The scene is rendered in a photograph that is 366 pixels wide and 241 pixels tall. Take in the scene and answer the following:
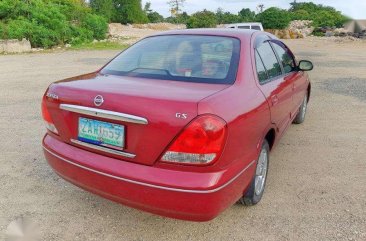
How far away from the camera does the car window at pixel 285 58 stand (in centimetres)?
386

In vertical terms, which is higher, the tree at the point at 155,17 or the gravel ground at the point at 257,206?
the tree at the point at 155,17

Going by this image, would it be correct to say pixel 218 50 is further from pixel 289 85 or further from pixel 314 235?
pixel 314 235

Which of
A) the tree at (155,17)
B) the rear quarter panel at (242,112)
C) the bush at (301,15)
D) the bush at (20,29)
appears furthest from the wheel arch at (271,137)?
the tree at (155,17)

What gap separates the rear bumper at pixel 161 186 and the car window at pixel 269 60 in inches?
48.5

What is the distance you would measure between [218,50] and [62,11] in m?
22.0

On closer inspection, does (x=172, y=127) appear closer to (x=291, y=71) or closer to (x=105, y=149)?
(x=105, y=149)

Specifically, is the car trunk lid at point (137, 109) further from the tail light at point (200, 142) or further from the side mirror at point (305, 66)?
the side mirror at point (305, 66)

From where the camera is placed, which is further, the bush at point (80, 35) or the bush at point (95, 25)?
the bush at point (95, 25)

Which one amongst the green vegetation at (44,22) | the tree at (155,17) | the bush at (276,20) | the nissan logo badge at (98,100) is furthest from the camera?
the tree at (155,17)

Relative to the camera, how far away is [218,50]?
2.92 metres

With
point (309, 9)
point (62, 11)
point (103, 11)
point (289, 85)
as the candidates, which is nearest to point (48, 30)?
point (62, 11)

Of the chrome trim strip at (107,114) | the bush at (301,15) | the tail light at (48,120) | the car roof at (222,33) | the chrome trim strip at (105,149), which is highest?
the bush at (301,15)

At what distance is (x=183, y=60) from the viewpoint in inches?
112

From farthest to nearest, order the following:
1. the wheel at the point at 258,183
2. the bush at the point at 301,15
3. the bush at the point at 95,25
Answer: the bush at the point at 301,15, the bush at the point at 95,25, the wheel at the point at 258,183
